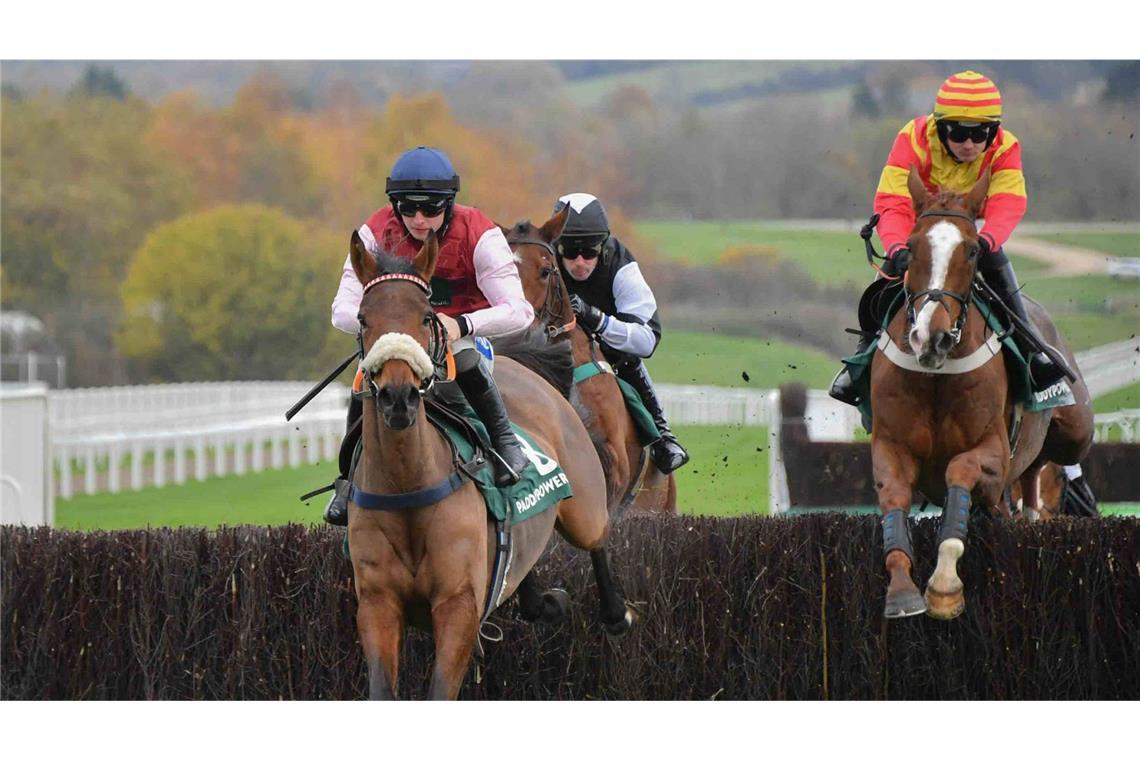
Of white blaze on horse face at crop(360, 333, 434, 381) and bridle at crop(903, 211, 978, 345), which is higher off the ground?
bridle at crop(903, 211, 978, 345)

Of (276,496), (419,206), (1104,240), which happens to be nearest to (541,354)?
(419,206)

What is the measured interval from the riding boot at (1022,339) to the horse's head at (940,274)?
55 centimetres

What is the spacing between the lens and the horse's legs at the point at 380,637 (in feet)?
16.5

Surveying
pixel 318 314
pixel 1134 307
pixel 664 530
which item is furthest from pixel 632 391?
pixel 318 314

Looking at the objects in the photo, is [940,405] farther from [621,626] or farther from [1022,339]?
[621,626]

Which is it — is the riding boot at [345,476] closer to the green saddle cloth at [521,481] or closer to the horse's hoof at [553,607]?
the green saddle cloth at [521,481]

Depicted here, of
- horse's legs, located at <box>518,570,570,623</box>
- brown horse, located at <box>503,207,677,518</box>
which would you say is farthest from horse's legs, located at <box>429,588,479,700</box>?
brown horse, located at <box>503,207,677,518</box>

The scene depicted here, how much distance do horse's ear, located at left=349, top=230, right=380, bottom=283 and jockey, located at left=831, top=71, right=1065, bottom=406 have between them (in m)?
2.56

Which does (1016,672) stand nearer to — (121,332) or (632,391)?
(632,391)

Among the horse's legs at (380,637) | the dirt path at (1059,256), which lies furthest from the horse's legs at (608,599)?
the dirt path at (1059,256)

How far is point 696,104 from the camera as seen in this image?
45531 millimetres

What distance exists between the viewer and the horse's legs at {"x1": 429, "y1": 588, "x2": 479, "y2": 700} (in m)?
5.05

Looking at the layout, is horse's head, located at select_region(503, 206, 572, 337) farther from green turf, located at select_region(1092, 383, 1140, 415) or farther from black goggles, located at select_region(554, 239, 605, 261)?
green turf, located at select_region(1092, 383, 1140, 415)

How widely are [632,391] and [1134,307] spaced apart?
26374mm
